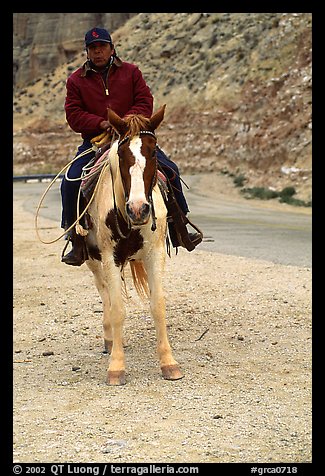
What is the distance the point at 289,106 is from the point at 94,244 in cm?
3241

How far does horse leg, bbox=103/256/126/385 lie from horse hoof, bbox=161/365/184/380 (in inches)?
16.0

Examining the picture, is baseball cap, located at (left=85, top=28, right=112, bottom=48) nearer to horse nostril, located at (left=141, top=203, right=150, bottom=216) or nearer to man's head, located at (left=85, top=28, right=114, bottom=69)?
man's head, located at (left=85, top=28, right=114, bottom=69)

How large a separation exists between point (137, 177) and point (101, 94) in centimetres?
176

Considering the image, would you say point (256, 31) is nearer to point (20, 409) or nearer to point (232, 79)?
point (232, 79)

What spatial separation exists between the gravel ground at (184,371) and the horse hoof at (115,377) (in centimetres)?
11

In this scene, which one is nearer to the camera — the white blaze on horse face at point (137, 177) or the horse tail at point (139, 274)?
the white blaze on horse face at point (137, 177)

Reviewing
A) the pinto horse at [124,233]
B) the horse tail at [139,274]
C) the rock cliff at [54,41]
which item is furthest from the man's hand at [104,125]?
the rock cliff at [54,41]

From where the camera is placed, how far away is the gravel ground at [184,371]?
532 centimetres

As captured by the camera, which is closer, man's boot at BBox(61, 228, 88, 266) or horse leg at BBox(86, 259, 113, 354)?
man's boot at BBox(61, 228, 88, 266)

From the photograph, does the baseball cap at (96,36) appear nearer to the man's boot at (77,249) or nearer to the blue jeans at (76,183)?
the blue jeans at (76,183)

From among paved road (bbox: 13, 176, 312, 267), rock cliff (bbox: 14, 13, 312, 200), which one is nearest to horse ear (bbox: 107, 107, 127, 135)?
paved road (bbox: 13, 176, 312, 267)

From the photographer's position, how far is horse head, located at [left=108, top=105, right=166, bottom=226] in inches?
244

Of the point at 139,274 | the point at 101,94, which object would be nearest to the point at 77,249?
the point at 139,274

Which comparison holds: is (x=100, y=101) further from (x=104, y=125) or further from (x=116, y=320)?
(x=116, y=320)
